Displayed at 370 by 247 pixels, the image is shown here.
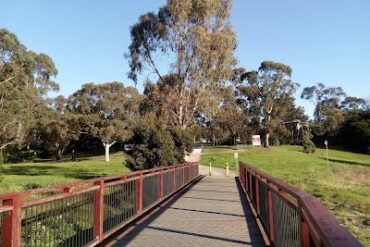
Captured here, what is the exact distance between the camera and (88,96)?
7494cm

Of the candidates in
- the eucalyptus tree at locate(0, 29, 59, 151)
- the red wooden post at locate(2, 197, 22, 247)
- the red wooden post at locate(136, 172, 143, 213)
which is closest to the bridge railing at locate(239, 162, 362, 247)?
the red wooden post at locate(136, 172, 143, 213)

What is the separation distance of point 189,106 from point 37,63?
33.0 meters

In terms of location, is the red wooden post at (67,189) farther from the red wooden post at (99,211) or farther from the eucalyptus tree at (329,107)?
the eucalyptus tree at (329,107)

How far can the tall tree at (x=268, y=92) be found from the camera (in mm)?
88125

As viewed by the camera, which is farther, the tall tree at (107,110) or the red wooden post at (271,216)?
the tall tree at (107,110)

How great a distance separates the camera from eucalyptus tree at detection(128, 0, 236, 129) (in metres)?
37.6

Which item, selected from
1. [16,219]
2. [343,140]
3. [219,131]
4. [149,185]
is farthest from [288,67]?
[16,219]

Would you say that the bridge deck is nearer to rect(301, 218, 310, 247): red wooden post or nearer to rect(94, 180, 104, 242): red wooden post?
rect(94, 180, 104, 242): red wooden post

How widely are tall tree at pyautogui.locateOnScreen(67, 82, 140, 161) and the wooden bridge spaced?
184 feet

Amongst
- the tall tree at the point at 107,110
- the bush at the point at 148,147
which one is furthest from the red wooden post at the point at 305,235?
the tall tree at the point at 107,110

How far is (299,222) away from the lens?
17.9 feet

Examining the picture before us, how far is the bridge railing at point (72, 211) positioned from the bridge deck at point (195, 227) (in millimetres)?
427

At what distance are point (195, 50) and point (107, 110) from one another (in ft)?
119

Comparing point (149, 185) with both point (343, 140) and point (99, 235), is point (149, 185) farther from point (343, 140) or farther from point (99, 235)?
point (343, 140)
